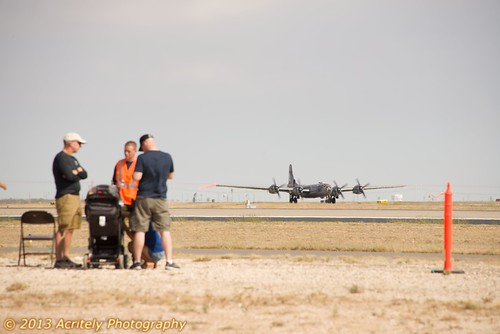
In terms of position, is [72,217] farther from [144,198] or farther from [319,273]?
[319,273]

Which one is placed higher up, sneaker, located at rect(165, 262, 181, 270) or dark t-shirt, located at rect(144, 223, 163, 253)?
dark t-shirt, located at rect(144, 223, 163, 253)

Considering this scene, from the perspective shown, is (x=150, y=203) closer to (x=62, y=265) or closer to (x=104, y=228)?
(x=104, y=228)

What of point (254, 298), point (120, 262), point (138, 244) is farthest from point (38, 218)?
point (254, 298)

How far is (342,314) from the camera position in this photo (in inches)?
340

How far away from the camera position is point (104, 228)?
12969mm

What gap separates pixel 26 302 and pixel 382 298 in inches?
174

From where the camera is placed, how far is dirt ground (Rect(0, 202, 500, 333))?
26.4 ft

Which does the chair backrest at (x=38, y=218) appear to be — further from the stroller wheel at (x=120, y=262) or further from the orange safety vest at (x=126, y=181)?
the stroller wheel at (x=120, y=262)

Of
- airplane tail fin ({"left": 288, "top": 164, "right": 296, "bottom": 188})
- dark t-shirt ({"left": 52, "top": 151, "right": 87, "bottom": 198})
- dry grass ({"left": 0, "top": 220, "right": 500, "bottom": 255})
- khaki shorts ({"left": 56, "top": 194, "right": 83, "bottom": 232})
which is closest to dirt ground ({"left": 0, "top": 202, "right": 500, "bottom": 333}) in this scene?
khaki shorts ({"left": 56, "top": 194, "right": 83, "bottom": 232})

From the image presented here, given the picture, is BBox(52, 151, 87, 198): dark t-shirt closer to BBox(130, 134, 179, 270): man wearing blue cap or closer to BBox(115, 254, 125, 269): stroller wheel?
BBox(130, 134, 179, 270): man wearing blue cap

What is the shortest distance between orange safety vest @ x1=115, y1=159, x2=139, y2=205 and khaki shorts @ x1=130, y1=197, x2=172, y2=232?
0.34 metres

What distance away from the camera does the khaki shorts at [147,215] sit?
41.6 feet

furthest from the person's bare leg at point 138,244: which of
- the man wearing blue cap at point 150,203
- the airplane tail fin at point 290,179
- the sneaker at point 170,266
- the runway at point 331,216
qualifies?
the airplane tail fin at point 290,179

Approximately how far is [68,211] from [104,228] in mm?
665
